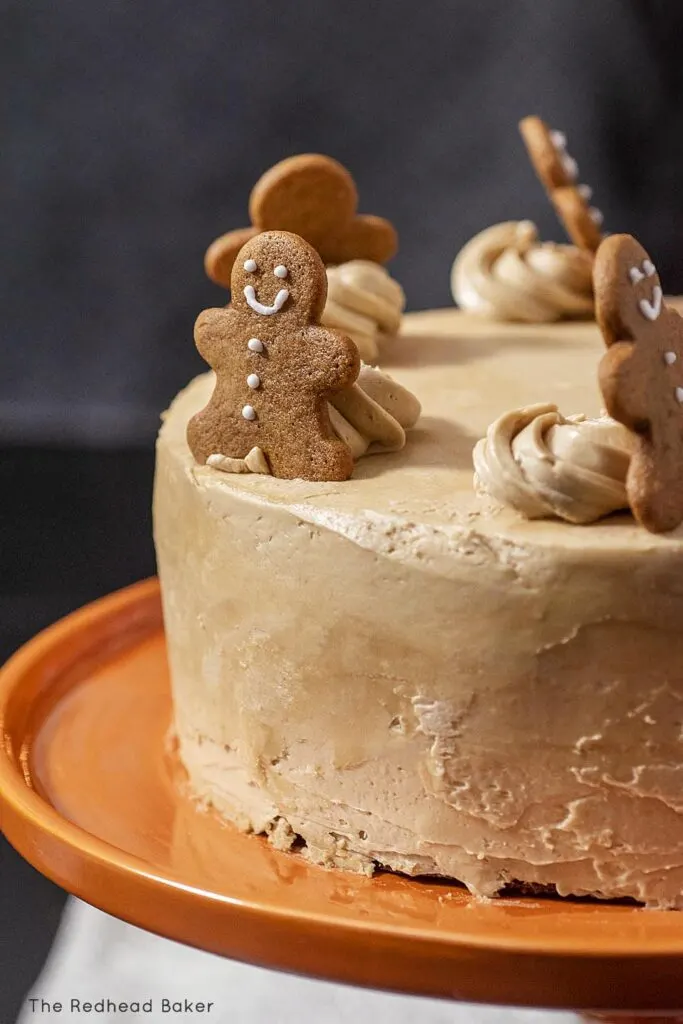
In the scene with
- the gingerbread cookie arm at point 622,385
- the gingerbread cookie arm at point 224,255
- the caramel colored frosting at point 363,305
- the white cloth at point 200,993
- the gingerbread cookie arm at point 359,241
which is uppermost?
the gingerbread cookie arm at point 622,385

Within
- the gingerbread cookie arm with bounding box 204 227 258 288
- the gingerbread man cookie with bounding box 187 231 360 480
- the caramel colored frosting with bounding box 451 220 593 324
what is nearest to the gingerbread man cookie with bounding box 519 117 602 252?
the caramel colored frosting with bounding box 451 220 593 324

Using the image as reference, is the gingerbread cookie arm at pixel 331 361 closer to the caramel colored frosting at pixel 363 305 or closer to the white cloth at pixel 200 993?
the caramel colored frosting at pixel 363 305

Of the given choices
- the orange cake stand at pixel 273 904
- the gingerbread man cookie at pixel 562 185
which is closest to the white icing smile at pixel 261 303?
the orange cake stand at pixel 273 904

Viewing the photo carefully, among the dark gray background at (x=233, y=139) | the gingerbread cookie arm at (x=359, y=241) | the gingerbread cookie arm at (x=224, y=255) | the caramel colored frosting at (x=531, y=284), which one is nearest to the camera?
the gingerbread cookie arm at (x=224, y=255)

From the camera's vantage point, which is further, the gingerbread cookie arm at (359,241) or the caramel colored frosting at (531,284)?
the caramel colored frosting at (531,284)

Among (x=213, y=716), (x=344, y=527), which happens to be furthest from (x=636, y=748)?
(x=213, y=716)

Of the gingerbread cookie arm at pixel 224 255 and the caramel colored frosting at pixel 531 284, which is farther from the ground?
the gingerbread cookie arm at pixel 224 255

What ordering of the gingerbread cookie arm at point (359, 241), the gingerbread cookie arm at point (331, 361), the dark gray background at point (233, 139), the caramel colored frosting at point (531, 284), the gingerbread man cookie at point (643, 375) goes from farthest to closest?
1. the dark gray background at point (233, 139)
2. the caramel colored frosting at point (531, 284)
3. the gingerbread cookie arm at point (359, 241)
4. the gingerbread cookie arm at point (331, 361)
5. the gingerbread man cookie at point (643, 375)

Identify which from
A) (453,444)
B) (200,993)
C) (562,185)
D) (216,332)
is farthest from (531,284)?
(200,993)
